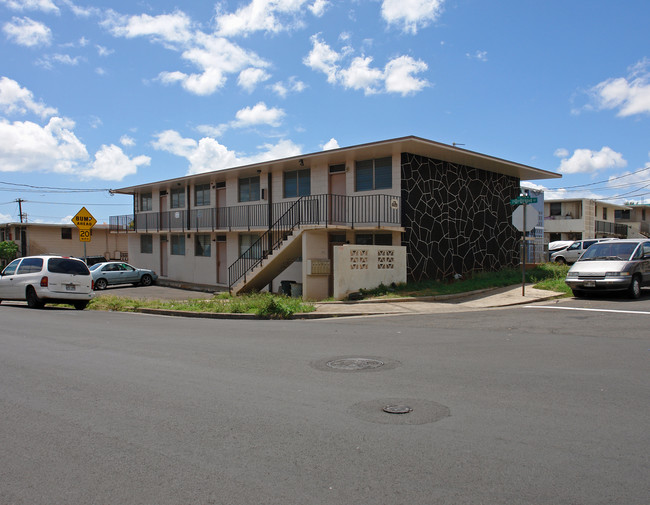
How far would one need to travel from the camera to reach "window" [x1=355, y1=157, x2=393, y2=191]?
19359mm

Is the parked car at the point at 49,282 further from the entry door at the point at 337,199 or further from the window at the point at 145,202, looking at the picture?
the window at the point at 145,202

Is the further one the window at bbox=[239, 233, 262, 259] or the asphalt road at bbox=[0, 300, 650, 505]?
the window at bbox=[239, 233, 262, 259]

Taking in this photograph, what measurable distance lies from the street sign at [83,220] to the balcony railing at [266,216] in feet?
21.7

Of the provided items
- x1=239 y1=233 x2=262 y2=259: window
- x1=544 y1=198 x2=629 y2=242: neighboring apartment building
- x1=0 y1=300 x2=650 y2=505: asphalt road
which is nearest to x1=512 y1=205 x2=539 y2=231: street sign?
x1=0 y1=300 x2=650 y2=505: asphalt road

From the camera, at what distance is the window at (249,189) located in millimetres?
24812

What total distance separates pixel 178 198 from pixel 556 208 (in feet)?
105

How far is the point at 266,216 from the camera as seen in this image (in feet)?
77.8

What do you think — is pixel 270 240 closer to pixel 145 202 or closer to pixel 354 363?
pixel 354 363

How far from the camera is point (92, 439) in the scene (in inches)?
180

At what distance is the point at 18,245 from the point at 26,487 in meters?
49.4

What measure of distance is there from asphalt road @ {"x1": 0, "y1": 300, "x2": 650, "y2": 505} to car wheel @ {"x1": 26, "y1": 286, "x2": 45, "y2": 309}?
26.7ft

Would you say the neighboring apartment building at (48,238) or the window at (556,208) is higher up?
the window at (556,208)

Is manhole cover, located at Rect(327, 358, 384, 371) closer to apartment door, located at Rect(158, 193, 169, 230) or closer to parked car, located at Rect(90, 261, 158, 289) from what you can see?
parked car, located at Rect(90, 261, 158, 289)

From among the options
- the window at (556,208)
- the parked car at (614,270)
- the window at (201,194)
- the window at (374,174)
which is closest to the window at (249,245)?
the window at (201,194)
